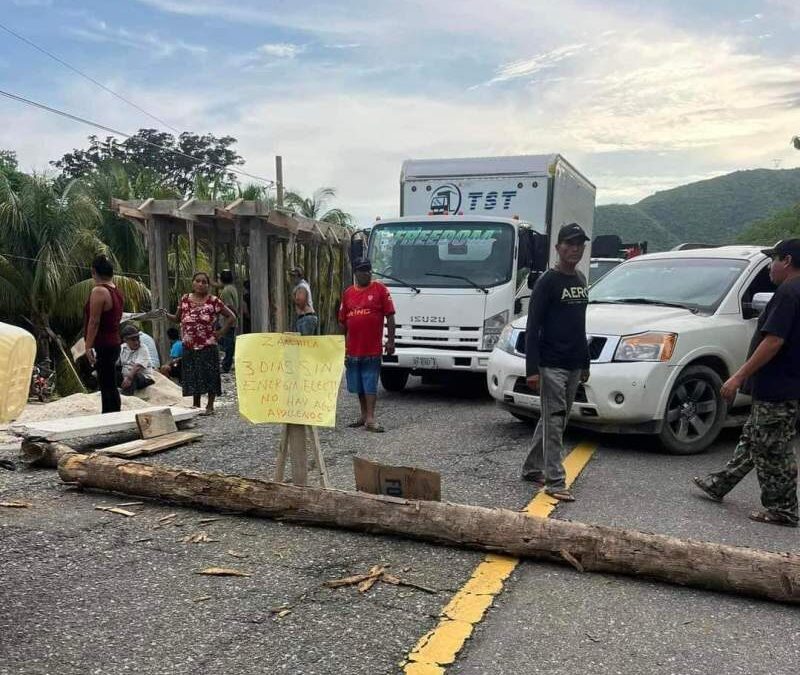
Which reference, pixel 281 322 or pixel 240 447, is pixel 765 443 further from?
pixel 281 322

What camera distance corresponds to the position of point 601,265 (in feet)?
52.2

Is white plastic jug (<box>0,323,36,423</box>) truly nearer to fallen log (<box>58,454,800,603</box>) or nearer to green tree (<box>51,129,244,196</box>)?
fallen log (<box>58,454,800,603</box>)

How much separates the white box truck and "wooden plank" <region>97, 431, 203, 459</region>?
119 inches

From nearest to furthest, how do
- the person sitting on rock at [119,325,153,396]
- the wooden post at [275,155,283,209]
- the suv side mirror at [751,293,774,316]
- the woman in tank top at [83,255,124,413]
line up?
the suv side mirror at [751,293,774,316] < the woman in tank top at [83,255,124,413] < the person sitting on rock at [119,325,153,396] < the wooden post at [275,155,283,209]

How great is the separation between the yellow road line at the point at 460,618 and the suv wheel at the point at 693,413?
300cm

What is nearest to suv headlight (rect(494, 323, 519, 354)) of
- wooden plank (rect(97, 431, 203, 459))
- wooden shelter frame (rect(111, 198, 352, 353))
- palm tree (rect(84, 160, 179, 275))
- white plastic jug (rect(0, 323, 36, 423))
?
wooden plank (rect(97, 431, 203, 459))

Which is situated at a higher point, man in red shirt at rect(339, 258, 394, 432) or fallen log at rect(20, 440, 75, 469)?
man in red shirt at rect(339, 258, 394, 432)

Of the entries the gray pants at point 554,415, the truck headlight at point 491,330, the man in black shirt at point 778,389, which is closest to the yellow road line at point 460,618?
the gray pants at point 554,415

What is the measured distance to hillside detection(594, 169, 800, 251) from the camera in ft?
200

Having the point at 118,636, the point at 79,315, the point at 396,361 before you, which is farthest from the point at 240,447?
the point at 79,315

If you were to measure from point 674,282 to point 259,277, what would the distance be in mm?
7478

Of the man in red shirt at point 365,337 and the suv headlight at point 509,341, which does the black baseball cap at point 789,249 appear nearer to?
the suv headlight at point 509,341

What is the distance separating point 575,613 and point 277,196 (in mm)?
22909

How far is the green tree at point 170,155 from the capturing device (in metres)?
39.8
